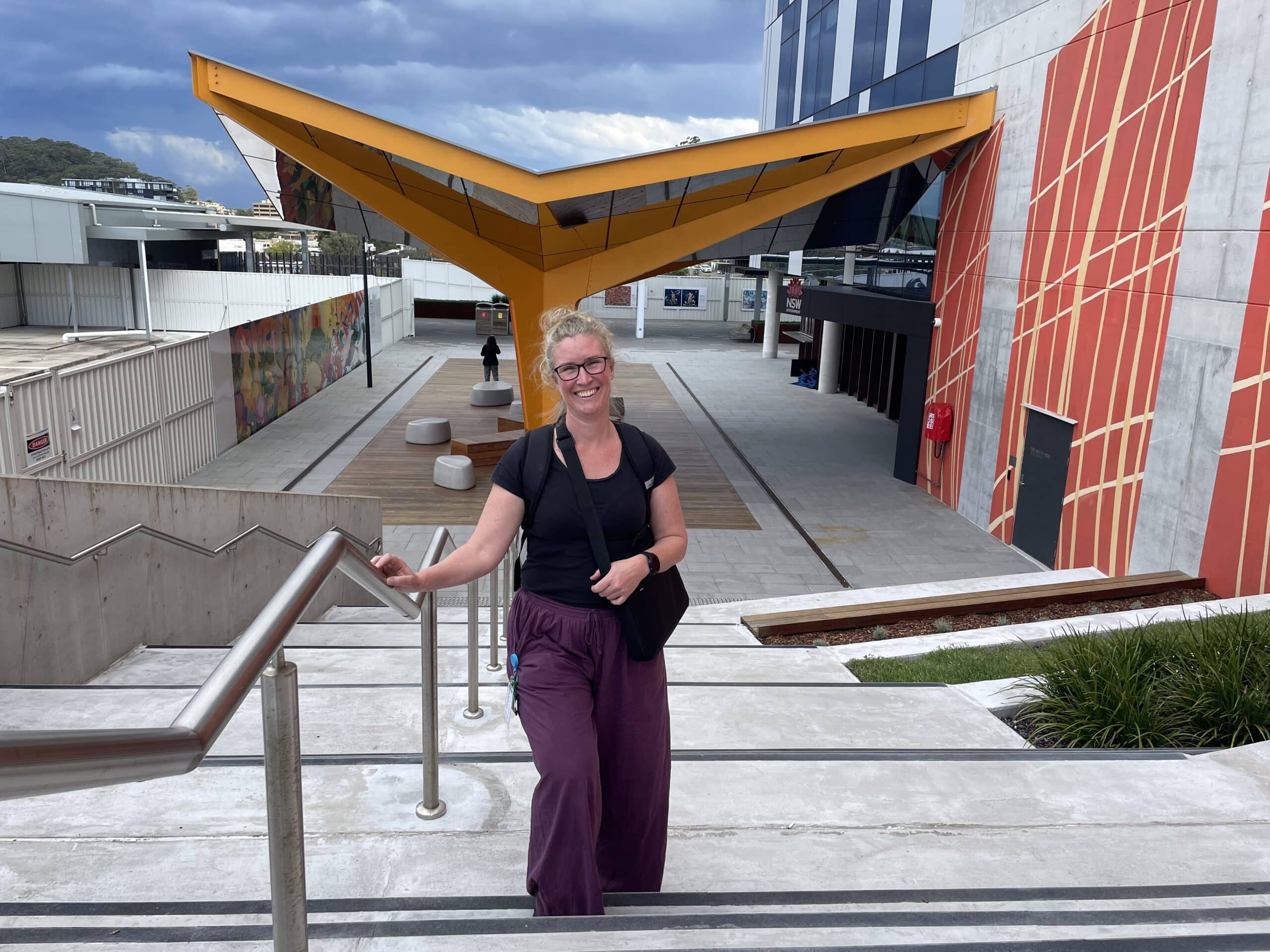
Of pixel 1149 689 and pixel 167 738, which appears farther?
pixel 1149 689

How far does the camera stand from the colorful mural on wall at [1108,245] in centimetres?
1049

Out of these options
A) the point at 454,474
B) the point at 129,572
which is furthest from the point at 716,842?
the point at 454,474

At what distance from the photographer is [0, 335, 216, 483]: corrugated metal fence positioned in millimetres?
11312

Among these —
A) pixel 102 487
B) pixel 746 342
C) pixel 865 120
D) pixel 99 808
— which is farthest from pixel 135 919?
pixel 746 342

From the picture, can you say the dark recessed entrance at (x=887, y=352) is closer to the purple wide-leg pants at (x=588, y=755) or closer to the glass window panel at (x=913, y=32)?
the glass window panel at (x=913, y=32)

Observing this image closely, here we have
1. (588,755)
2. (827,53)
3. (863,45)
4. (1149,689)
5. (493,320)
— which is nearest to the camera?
(588,755)

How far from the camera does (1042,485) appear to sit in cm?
1319

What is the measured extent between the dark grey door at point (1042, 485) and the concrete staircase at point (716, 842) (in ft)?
29.7

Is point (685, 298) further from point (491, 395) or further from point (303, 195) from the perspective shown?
point (303, 195)

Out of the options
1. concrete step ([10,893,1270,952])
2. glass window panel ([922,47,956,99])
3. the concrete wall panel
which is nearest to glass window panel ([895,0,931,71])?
glass window panel ([922,47,956,99])

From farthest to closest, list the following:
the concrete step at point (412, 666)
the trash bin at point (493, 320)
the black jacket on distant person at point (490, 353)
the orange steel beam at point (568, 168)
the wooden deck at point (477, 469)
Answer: the trash bin at point (493, 320) → the black jacket on distant person at point (490, 353) → the wooden deck at point (477, 469) → the orange steel beam at point (568, 168) → the concrete step at point (412, 666)

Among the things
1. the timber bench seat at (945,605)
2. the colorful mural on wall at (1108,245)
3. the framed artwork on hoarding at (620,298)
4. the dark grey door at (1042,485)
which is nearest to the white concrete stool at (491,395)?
the colorful mural on wall at (1108,245)

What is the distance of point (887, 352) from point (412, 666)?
21.4 meters

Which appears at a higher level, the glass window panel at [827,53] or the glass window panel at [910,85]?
the glass window panel at [827,53]
